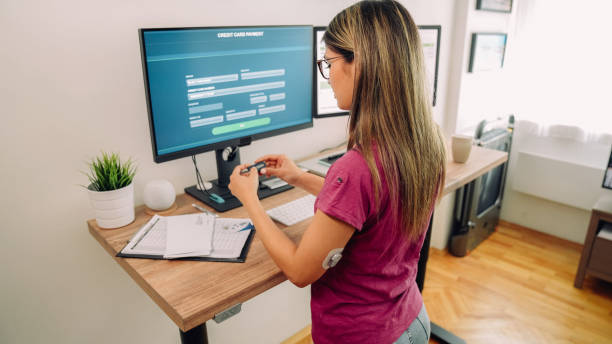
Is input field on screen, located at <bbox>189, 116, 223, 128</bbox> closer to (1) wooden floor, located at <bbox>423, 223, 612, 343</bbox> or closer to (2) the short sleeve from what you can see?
(2) the short sleeve

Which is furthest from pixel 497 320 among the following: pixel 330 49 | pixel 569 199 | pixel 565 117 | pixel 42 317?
pixel 42 317

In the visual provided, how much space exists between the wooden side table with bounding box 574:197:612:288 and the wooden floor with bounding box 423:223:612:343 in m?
0.15

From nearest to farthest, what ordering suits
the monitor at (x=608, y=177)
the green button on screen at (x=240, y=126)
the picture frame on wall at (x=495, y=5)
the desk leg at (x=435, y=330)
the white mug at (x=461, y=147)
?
the green button on screen at (x=240, y=126), the white mug at (x=461, y=147), the desk leg at (x=435, y=330), the monitor at (x=608, y=177), the picture frame on wall at (x=495, y=5)

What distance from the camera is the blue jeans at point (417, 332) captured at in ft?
3.25

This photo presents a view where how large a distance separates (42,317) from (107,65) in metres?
0.82

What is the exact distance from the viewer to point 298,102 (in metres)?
1.56

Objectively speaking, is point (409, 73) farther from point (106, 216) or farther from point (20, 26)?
point (20, 26)

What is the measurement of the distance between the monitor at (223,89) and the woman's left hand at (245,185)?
0.79 ft

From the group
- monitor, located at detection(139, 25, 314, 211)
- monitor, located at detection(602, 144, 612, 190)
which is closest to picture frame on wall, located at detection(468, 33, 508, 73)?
monitor, located at detection(602, 144, 612, 190)

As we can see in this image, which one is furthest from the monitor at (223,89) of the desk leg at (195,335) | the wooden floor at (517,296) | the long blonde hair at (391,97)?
the wooden floor at (517,296)

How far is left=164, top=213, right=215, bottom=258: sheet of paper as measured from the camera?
104 centimetres

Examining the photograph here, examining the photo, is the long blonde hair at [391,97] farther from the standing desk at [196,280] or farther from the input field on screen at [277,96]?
the input field on screen at [277,96]

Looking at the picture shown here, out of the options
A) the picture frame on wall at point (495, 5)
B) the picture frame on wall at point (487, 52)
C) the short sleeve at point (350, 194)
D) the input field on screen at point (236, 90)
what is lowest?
the short sleeve at point (350, 194)

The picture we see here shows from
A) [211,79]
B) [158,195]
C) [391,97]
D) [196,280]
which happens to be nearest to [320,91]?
[211,79]
